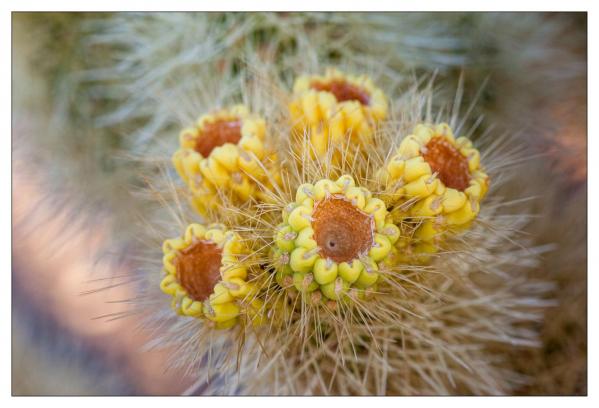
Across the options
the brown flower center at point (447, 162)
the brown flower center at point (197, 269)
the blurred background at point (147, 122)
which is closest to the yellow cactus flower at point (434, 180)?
the brown flower center at point (447, 162)

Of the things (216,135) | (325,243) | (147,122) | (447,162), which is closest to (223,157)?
(216,135)

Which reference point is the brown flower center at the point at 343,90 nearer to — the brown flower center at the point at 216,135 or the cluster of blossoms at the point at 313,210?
the cluster of blossoms at the point at 313,210

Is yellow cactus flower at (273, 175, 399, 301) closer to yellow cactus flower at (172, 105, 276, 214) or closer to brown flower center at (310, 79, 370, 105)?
yellow cactus flower at (172, 105, 276, 214)

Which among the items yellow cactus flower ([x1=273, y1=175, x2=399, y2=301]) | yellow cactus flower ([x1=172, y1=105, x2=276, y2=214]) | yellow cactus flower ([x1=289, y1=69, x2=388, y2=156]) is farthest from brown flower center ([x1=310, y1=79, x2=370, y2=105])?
yellow cactus flower ([x1=273, y1=175, x2=399, y2=301])
